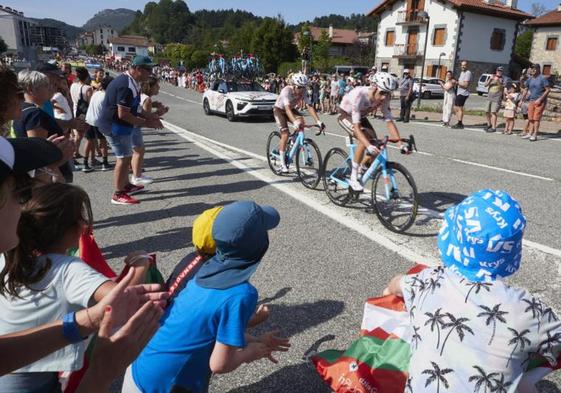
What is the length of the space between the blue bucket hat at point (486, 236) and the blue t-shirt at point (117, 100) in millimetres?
5495

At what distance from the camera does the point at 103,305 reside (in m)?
1.48

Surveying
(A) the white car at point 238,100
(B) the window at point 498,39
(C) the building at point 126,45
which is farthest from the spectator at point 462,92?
(C) the building at point 126,45

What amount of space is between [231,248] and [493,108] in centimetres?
1457

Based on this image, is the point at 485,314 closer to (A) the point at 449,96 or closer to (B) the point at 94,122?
(B) the point at 94,122

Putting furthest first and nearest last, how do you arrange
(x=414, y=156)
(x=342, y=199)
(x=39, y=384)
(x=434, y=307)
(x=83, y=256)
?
(x=414, y=156) < (x=342, y=199) < (x=83, y=256) < (x=39, y=384) < (x=434, y=307)

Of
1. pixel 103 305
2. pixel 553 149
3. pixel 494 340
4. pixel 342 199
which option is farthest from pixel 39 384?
pixel 553 149

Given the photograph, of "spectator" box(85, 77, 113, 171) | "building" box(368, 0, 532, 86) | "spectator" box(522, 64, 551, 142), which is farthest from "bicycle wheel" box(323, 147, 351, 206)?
"building" box(368, 0, 532, 86)

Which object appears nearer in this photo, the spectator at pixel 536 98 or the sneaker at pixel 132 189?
the sneaker at pixel 132 189

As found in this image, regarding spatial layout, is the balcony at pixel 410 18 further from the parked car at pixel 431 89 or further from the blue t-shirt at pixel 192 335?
the blue t-shirt at pixel 192 335

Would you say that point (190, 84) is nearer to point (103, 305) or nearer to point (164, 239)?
point (164, 239)

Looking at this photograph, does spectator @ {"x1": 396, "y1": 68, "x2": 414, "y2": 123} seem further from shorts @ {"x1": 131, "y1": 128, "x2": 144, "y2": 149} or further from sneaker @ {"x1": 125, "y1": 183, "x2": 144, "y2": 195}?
sneaker @ {"x1": 125, "y1": 183, "x2": 144, "y2": 195}

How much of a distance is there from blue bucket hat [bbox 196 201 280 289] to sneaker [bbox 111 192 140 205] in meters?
4.87

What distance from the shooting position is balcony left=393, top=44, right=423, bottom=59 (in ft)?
152

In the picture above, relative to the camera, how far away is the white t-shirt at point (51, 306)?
1746mm
